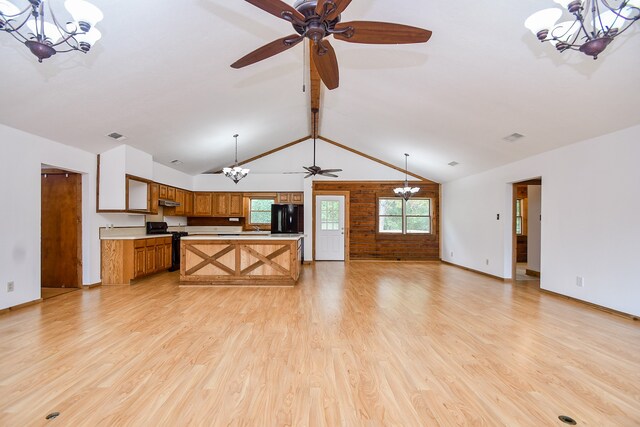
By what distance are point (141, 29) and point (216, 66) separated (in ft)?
3.51

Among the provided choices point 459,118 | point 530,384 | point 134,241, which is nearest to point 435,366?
point 530,384

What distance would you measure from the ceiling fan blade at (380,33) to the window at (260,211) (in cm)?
711

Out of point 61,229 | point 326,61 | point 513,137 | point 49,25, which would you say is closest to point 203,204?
point 61,229

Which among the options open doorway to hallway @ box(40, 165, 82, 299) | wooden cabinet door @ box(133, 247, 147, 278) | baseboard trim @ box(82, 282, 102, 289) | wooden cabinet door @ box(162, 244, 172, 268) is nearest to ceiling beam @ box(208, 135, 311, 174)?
wooden cabinet door @ box(162, 244, 172, 268)

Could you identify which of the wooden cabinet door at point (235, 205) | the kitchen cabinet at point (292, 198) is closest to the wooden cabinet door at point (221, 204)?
the wooden cabinet door at point (235, 205)

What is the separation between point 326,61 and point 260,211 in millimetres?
6956

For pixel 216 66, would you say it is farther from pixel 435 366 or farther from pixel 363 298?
pixel 435 366

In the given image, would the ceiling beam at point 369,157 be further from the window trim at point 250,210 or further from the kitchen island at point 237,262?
the kitchen island at point 237,262

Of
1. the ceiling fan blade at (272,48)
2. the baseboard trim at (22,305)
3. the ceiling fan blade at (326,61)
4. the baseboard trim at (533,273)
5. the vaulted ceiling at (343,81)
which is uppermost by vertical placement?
the vaulted ceiling at (343,81)

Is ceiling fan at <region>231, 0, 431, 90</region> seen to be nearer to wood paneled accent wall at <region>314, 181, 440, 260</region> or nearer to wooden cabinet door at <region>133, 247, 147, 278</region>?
wooden cabinet door at <region>133, 247, 147, 278</region>

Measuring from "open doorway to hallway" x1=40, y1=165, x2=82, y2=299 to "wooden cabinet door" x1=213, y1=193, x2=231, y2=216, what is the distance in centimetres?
378

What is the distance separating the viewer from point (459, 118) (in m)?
4.89

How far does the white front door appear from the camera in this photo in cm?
916

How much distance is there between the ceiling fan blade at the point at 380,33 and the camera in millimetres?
2006
